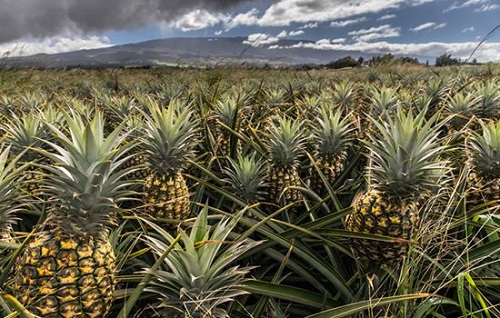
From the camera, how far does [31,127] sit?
2.20 m

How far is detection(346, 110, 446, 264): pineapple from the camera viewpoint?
5.65 feet

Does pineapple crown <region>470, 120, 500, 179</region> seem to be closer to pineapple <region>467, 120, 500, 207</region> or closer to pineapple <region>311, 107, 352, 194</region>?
pineapple <region>467, 120, 500, 207</region>

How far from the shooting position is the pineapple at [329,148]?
8.57 feet

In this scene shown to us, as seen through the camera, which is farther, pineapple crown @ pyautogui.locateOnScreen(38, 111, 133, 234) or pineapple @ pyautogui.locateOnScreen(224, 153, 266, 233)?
pineapple @ pyautogui.locateOnScreen(224, 153, 266, 233)

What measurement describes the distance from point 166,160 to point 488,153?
1.83 meters

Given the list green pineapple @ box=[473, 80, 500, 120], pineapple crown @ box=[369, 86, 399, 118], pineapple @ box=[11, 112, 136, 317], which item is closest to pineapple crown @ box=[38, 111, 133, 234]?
pineapple @ box=[11, 112, 136, 317]

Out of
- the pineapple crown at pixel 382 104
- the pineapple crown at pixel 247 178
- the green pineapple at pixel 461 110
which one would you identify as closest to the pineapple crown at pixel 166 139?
the pineapple crown at pixel 247 178

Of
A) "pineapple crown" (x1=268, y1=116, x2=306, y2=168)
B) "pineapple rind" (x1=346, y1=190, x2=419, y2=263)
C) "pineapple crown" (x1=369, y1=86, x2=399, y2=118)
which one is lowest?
"pineapple rind" (x1=346, y1=190, x2=419, y2=263)

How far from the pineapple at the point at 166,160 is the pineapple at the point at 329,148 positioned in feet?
3.25

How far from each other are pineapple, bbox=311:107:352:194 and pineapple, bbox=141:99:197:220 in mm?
991

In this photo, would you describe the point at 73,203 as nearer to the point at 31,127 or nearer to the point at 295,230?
the point at 295,230

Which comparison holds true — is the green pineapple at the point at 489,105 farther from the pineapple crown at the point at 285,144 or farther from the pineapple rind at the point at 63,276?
the pineapple rind at the point at 63,276

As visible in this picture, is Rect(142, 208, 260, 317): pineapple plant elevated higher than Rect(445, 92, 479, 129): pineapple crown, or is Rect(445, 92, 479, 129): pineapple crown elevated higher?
Rect(445, 92, 479, 129): pineapple crown

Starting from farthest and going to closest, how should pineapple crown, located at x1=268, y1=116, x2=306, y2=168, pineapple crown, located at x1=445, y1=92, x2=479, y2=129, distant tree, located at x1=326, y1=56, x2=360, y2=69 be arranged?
1. distant tree, located at x1=326, y1=56, x2=360, y2=69
2. pineapple crown, located at x1=445, y1=92, x2=479, y2=129
3. pineapple crown, located at x1=268, y1=116, x2=306, y2=168
